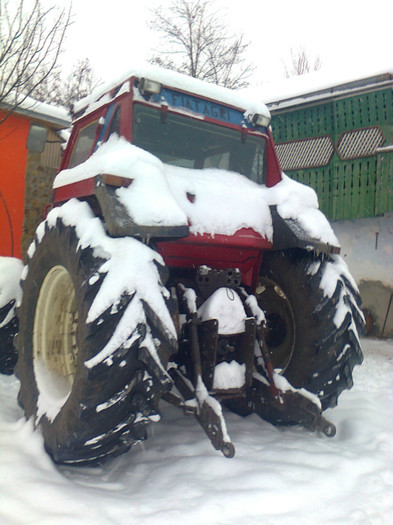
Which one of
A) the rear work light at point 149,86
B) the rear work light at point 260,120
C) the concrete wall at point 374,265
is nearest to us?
the rear work light at point 149,86

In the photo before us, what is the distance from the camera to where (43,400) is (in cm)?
248

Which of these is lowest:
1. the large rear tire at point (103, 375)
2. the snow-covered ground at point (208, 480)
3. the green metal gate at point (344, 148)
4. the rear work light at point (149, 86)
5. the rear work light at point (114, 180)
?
the snow-covered ground at point (208, 480)

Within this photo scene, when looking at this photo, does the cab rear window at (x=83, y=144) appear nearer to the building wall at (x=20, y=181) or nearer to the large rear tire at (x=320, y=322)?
the large rear tire at (x=320, y=322)

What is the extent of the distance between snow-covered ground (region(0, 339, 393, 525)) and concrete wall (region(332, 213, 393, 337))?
15.5ft

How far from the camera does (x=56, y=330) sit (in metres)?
2.78

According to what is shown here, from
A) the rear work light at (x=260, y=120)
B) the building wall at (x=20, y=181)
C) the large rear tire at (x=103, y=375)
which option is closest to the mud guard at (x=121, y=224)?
the large rear tire at (x=103, y=375)

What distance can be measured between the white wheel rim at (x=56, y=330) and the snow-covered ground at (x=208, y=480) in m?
0.34

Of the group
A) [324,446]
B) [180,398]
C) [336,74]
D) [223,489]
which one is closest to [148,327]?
[180,398]

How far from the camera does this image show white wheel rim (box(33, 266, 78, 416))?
8.87 ft

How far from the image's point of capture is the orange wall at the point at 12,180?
6.42 m

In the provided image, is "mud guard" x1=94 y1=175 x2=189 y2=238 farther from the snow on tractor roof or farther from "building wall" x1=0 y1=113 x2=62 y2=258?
"building wall" x1=0 y1=113 x2=62 y2=258

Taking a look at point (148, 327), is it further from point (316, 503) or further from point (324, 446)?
point (324, 446)

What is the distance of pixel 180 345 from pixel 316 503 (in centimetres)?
104

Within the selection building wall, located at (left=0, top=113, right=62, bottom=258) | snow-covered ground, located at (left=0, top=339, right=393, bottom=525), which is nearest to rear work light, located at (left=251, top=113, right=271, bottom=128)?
snow-covered ground, located at (left=0, top=339, right=393, bottom=525)
